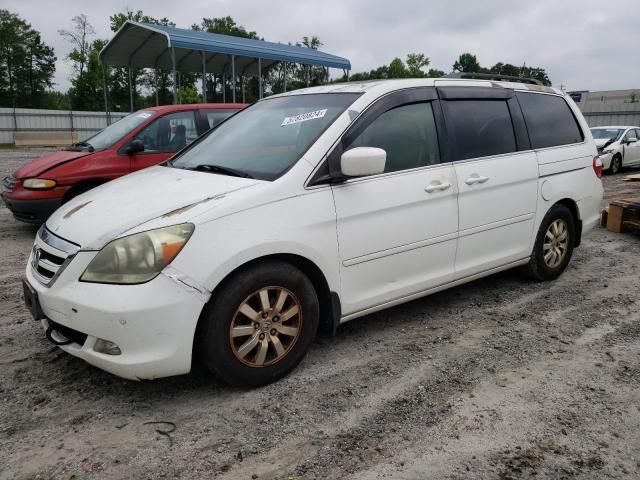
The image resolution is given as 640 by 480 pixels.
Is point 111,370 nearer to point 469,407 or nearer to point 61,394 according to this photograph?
point 61,394

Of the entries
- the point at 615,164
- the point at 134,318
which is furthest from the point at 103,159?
the point at 615,164

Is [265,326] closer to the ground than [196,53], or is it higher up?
closer to the ground

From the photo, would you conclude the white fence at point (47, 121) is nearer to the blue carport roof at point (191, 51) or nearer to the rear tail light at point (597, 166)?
the blue carport roof at point (191, 51)

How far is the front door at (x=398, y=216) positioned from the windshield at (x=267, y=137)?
12.0 inches

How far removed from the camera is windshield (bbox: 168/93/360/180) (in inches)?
131

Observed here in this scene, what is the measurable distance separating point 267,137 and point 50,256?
61.4 inches

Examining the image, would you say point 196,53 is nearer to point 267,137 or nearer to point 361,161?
point 267,137

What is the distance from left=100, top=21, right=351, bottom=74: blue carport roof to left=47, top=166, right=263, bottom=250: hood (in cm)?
1095

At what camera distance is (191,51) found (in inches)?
614

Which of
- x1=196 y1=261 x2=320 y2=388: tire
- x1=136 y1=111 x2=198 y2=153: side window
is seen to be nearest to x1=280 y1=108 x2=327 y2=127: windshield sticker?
x1=196 y1=261 x2=320 y2=388: tire

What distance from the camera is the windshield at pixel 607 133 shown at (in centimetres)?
1540

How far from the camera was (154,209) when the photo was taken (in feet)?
9.59

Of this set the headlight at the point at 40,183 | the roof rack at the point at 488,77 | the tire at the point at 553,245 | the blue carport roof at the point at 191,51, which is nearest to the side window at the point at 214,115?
the headlight at the point at 40,183

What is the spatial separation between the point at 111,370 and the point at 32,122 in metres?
32.8
